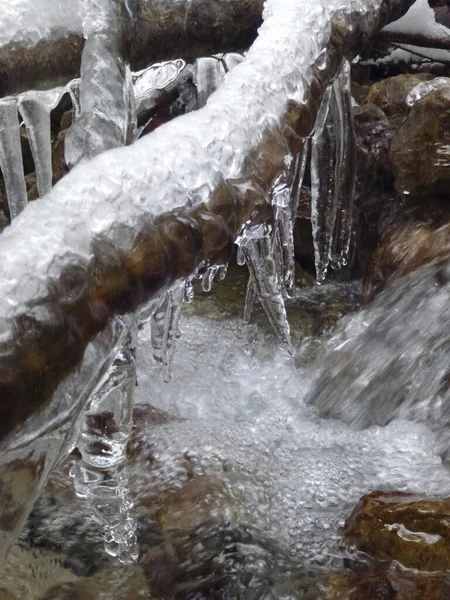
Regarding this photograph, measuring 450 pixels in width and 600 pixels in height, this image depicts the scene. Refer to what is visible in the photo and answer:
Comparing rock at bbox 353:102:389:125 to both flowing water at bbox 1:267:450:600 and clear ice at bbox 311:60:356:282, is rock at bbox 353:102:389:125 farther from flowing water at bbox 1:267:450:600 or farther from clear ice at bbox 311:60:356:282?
flowing water at bbox 1:267:450:600

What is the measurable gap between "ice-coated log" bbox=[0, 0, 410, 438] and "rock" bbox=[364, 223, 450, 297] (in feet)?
6.07

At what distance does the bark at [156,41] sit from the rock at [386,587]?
5.86 ft

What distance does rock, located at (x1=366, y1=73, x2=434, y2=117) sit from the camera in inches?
187

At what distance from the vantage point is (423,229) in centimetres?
379

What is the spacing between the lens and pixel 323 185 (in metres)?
3.68

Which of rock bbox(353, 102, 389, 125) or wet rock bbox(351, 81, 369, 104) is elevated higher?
rock bbox(353, 102, 389, 125)

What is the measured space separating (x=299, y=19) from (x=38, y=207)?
1134 millimetres

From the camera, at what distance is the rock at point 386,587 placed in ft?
6.66

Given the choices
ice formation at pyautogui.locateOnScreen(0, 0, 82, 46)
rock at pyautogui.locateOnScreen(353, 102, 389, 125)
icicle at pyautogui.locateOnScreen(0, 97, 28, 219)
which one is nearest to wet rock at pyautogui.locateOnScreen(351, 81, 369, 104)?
rock at pyautogui.locateOnScreen(353, 102, 389, 125)

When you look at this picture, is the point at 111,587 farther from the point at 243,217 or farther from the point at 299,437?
the point at 243,217

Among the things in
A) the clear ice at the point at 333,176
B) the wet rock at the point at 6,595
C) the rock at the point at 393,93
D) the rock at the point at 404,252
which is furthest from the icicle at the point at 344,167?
the wet rock at the point at 6,595

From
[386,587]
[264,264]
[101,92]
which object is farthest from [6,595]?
[101,92]

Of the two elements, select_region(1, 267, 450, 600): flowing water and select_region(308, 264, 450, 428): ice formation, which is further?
select_region(308, 264, 450, 428): ice formation

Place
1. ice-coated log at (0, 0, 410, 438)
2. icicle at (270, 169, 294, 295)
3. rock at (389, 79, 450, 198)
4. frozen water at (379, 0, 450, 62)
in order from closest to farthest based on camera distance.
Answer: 1. ice-coated log at (0, 0, 410, 438)
2. icicle at (270, 169, 294, 295)
3. rock at (389, 79, 450, 198)
4. frozen water at (379, 0, 450, 62)
